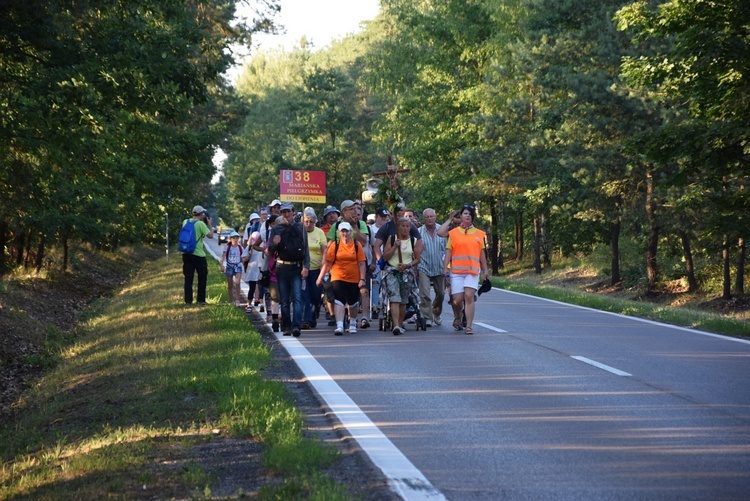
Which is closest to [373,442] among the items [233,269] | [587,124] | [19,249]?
[233,269]

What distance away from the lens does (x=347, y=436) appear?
24.3 feet

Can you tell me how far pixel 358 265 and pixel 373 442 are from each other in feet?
26.3

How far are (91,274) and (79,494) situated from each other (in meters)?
31.8

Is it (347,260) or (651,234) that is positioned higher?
(651,234)

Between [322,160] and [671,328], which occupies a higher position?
[322,160]

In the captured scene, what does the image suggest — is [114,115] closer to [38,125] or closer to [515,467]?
[38,125]

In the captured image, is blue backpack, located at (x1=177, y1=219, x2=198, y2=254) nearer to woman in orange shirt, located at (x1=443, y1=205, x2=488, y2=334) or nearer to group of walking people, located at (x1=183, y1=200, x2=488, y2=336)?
group of walking people, located at (x1=183, y1=200, x2=488, y2=336)

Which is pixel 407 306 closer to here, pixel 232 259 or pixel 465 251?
pixel 465 251

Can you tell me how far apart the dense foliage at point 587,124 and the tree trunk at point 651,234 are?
0.24 ft

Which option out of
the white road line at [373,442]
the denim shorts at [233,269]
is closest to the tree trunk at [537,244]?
the denim shorts at [233,269]

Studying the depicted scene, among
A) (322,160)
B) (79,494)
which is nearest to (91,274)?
(79,494)

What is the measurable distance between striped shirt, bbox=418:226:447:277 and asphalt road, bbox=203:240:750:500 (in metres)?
1.34

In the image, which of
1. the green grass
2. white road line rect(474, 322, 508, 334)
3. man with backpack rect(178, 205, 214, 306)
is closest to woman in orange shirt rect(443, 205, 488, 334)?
white road line rect(474, 322, 508, 334)

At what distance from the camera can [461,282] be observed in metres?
15.2
